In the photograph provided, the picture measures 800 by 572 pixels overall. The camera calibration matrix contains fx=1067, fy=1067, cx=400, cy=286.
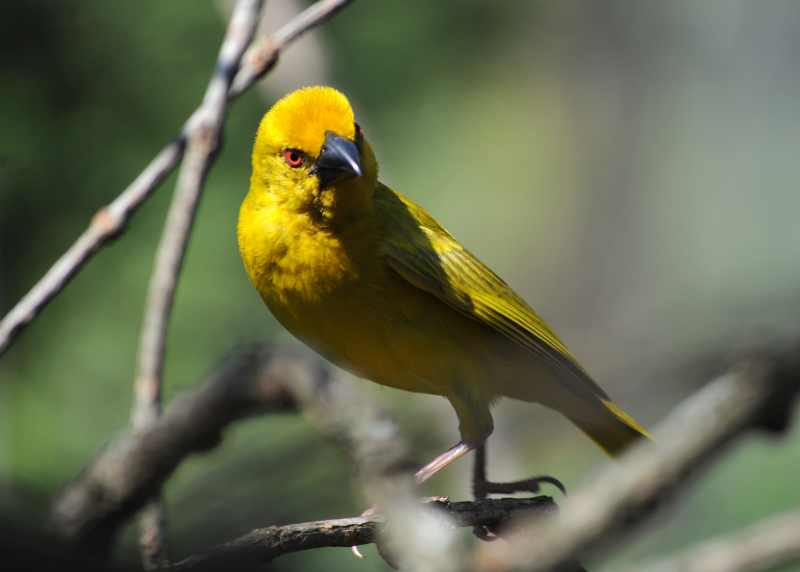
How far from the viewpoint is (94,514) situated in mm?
1354

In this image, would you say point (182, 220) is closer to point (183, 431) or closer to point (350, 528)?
point (350, 528)

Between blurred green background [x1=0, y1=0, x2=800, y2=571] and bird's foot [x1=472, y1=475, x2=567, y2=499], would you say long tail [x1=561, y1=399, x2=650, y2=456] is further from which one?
bird's foot [x1=472, y1=475, x2=567, y2=499]

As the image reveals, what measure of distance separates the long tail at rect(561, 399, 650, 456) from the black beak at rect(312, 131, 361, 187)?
116 cm

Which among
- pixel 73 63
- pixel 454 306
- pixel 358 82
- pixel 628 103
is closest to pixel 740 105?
pixel 628 103

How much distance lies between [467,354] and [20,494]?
8.09 feet

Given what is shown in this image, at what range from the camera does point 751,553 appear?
0.92 m

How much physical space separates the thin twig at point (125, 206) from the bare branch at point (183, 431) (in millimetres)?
1020

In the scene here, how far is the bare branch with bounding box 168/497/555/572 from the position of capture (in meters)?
1.58

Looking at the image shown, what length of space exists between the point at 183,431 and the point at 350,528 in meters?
0.57

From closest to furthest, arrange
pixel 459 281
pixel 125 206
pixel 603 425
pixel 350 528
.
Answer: pixel 350 528
pixel 125 206
pixel 459 281
pixel 603 425

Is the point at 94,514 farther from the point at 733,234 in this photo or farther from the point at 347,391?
the point at 733,234

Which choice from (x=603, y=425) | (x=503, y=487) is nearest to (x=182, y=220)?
(x=503, y=487)

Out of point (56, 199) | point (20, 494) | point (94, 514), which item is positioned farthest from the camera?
point (56, 199)

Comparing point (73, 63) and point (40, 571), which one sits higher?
point (73, 63)
